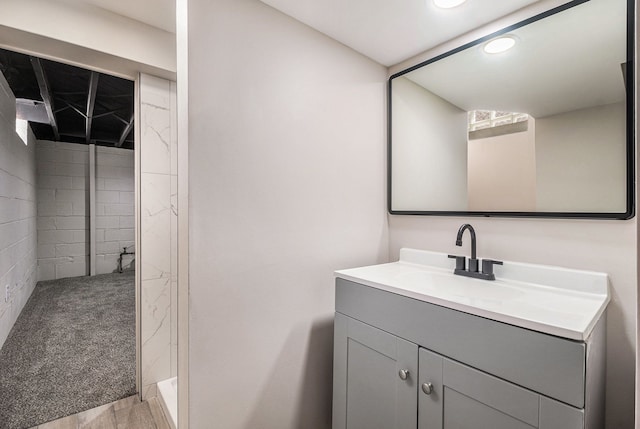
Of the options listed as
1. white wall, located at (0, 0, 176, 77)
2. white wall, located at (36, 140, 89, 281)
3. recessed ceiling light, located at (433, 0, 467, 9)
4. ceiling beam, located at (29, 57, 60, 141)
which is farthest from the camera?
white wall, located at (36, 140, 89, 281)

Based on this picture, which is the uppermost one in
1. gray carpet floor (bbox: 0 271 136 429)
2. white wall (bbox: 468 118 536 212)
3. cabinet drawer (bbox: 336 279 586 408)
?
white wall (bbox: 468 118 536 212)

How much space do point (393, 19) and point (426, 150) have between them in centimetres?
70

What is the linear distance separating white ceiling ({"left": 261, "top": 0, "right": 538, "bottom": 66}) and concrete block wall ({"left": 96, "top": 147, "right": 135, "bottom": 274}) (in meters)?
5.39

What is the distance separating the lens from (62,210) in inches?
194

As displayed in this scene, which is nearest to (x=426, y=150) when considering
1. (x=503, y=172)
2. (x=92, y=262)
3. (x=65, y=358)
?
(x=503, y=172)

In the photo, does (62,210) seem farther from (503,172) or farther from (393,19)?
(503,172)

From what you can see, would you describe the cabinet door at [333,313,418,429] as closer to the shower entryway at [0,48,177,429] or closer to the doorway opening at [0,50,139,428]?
the shower entryway at [0,48,177,429]

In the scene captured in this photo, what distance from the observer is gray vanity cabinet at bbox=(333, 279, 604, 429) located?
81 centimetres

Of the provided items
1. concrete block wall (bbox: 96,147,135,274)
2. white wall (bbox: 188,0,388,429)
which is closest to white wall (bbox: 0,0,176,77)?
white wall (bbox: 188,0,388,429)

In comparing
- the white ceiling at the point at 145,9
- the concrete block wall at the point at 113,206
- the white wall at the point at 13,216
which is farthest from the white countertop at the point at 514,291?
the concrete block wall at the point at 113,206

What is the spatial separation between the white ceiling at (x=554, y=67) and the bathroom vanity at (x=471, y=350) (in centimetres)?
73

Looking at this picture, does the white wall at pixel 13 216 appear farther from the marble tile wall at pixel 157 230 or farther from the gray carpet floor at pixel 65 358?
the marble tile wall at pixel 157 230

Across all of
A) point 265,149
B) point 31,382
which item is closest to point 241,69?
point 265,149

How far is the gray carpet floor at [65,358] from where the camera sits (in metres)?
1.83
